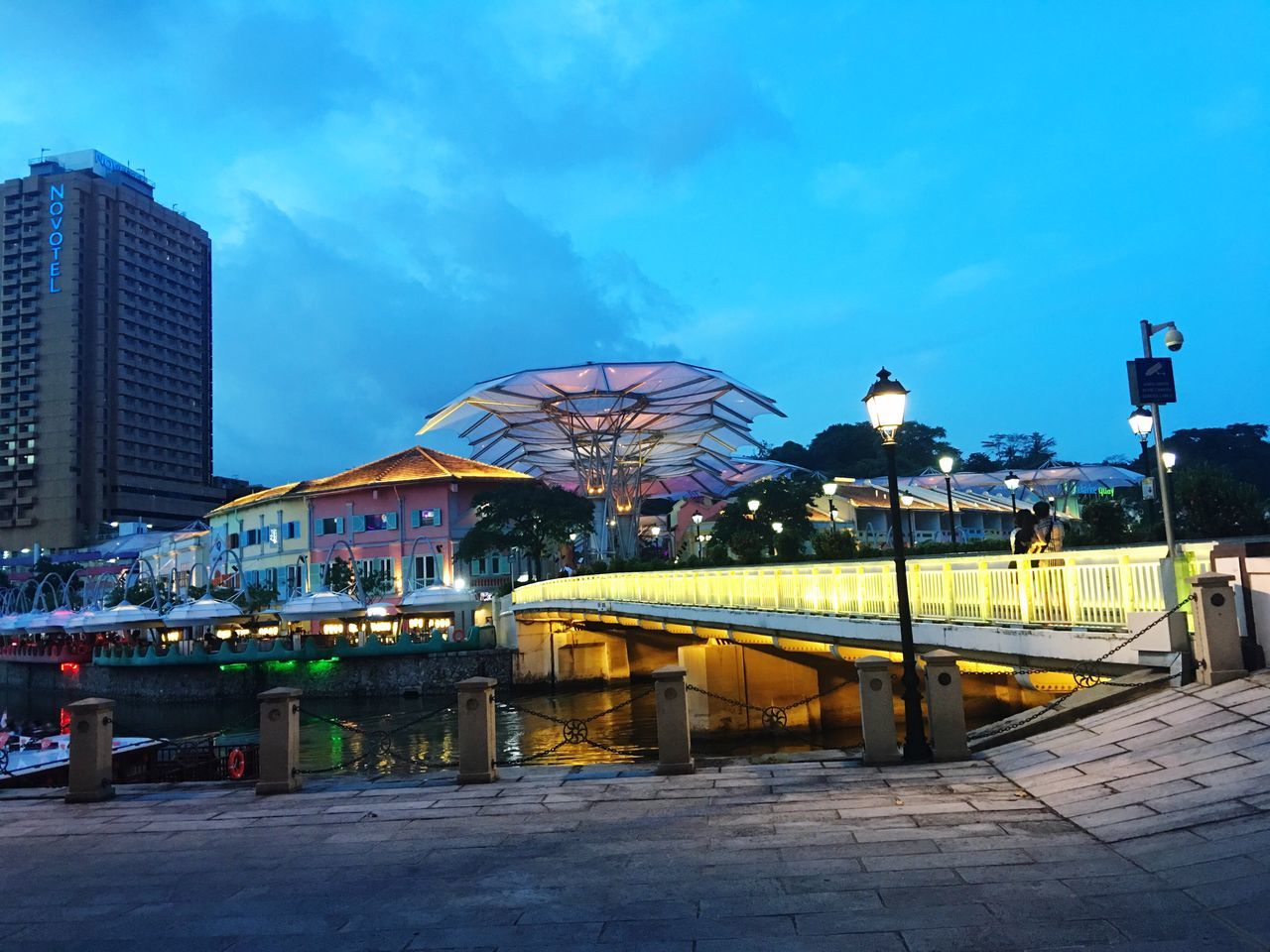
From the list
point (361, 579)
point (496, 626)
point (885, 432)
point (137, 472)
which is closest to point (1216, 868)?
point (885, 432)

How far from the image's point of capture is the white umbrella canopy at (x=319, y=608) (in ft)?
140

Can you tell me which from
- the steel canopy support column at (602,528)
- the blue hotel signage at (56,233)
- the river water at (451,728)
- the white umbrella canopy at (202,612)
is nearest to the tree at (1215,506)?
the river water at (451,728)

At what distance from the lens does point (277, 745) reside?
11.2 meters

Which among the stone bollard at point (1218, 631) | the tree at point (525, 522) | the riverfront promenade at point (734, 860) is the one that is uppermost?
the tree at point (525, 522)

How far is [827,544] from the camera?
113 ft

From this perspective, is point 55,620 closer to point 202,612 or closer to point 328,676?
point 202,612

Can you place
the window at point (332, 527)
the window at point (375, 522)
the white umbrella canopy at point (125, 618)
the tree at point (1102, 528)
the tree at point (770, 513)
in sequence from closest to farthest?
the tree at point (1102, 528), the white umbrella canopy at point (125, 618), the tree at point (770, 513), the window at point (375, 522), the window at point (332, 527)

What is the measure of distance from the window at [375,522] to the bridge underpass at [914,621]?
36.0 meters

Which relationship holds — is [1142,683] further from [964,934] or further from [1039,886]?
[964,934]

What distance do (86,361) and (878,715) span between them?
135 metres

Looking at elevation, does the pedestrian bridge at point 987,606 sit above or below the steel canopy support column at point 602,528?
below

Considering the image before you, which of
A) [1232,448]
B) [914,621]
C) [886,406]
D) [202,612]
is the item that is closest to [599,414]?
[202,612]

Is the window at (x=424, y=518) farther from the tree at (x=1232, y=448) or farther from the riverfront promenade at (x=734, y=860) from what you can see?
the tree at (x=1232, y=448)

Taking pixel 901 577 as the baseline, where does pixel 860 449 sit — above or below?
above
